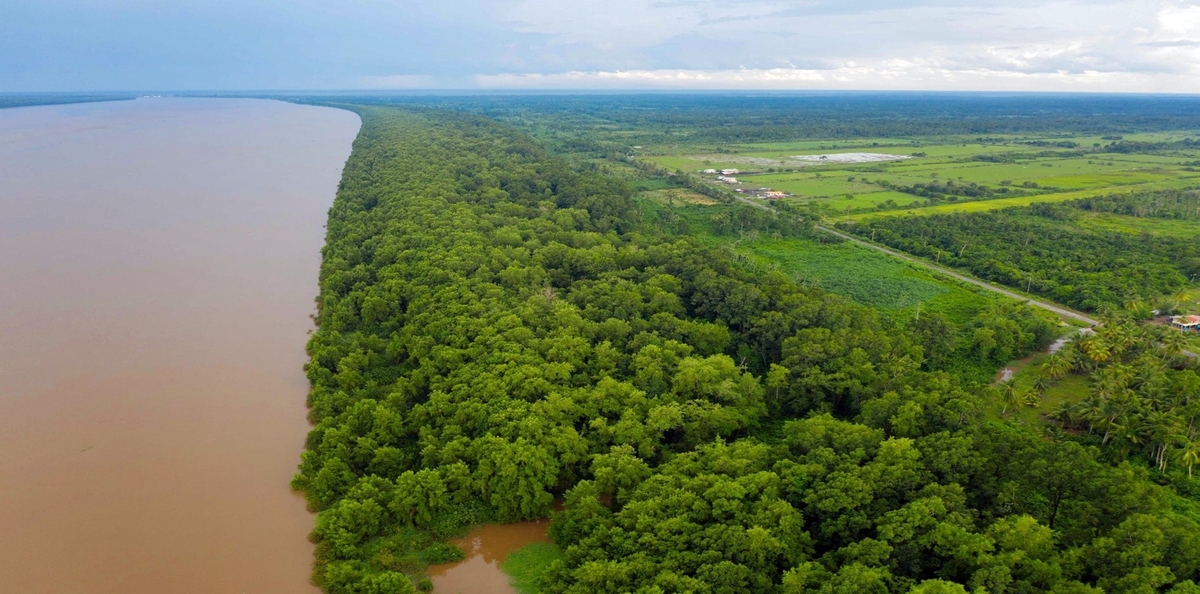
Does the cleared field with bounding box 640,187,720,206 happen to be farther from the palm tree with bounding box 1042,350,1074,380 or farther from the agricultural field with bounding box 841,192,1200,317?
the palm tree with bounding box 1042,350,1074,380

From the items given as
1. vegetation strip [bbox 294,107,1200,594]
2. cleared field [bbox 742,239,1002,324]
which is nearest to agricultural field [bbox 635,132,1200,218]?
cleared field [bbox 742,239,1002,324]

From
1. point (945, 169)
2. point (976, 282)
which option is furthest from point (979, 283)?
point (945, 169)

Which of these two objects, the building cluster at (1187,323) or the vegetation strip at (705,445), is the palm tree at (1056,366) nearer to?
the vegetation strip at (705,445)

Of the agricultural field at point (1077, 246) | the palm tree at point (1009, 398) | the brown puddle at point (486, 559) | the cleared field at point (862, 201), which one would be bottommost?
the brown puddle at point (486, 559)

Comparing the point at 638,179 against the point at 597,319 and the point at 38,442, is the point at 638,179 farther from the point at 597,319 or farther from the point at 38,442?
the point at 38,442

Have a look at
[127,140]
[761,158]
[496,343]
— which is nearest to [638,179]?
[761,158]

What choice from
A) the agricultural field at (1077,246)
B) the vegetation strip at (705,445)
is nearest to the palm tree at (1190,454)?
the vegetation strip at (705,445)

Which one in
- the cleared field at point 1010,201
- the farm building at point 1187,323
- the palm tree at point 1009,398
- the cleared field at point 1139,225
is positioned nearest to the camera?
the palm tree at point 1009,398
